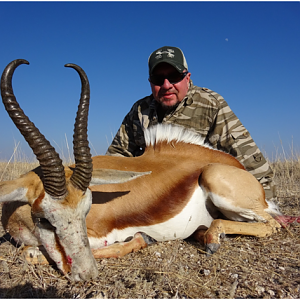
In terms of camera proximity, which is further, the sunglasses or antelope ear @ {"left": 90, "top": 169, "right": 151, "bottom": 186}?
the sunglasses

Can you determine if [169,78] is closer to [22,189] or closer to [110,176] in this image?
Result: [110,176]

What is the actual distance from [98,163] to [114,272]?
146 cm

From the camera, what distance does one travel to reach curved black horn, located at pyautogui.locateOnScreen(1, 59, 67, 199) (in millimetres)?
2564

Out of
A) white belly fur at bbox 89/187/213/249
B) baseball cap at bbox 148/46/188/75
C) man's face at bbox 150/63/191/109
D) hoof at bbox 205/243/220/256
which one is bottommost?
hoof at bbox 205/243/220/256

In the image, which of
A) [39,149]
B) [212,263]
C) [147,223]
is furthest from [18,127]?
[212,263]

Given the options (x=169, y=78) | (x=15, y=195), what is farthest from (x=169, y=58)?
(x=15, y=195)

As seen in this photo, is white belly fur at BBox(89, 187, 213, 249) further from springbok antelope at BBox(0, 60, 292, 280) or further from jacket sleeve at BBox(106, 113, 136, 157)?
jacket sleeve at BBox(106, 113, 136, 157)

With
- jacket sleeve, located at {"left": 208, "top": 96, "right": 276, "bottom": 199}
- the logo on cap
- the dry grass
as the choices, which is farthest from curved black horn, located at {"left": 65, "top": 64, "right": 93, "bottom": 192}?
jacket sleeve, located at {"left": 208, "top": 96, "right": 276, "bottom": 199}

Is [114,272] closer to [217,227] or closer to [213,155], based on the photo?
[217,227]

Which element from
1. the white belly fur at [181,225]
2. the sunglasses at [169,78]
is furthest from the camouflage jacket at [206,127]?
the white belly fur at [181,225]

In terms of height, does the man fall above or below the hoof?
above

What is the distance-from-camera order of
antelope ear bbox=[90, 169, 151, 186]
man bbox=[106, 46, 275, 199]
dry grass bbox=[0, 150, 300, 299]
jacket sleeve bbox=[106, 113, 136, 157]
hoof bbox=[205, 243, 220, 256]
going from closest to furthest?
dry grass bbox=[0, 150, 300, 299] < antelope ear bbox=[90, 169, 151, 186] < hoof bbox=[205, 243, 220, 256] < man bbox=[106, 46, 275, 199] < jacket sleeve bbox=[106, 113, 136, 157]

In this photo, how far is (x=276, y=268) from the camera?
2.88m

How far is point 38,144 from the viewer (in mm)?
2680
